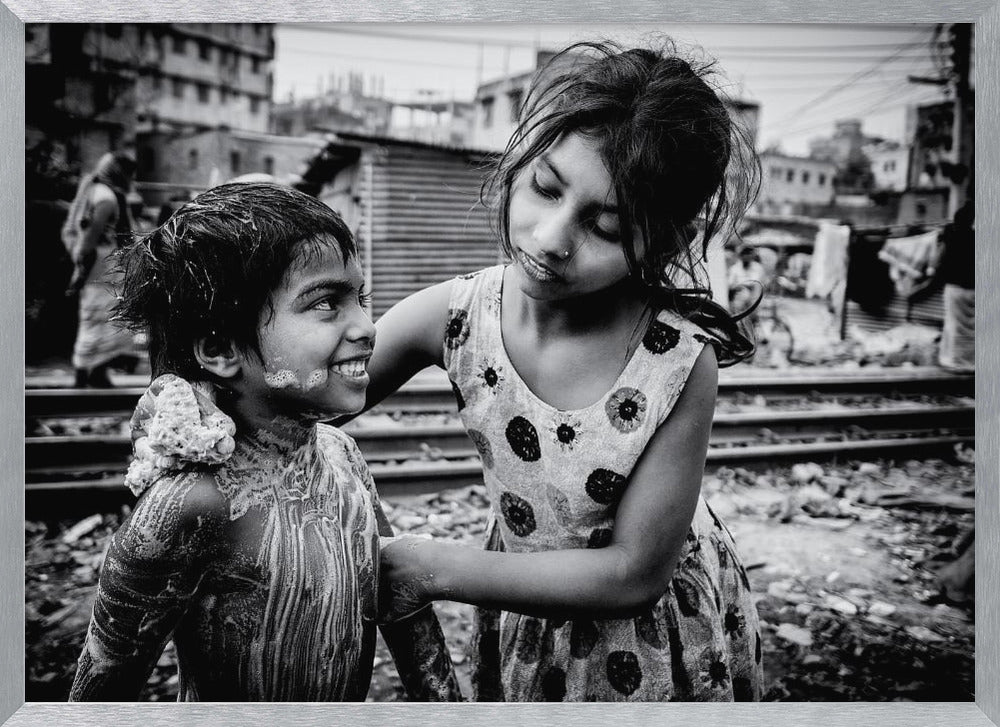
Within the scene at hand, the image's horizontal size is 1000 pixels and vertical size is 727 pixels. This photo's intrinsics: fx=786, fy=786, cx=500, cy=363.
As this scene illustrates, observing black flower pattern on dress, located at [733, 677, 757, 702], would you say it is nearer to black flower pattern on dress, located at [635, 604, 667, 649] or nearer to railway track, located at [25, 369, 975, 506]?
black flower pattern on dress, located at [635, 604, 667, 649]

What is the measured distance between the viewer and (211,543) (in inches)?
36.7

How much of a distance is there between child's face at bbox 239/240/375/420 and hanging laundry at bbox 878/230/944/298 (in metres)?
1.22

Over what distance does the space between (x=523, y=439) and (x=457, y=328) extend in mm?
194

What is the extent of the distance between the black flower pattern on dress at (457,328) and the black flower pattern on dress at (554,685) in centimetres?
53

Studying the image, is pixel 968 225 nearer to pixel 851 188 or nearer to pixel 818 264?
pixel 851 188

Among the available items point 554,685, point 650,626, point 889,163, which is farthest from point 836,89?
point 554,685

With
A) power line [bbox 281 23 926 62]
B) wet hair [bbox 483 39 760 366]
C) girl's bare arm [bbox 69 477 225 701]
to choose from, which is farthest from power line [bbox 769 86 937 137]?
girl's bare arm [bbox 69 477 225 701]

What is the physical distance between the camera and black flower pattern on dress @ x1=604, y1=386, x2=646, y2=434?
3.55 feet

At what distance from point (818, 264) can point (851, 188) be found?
35 cm

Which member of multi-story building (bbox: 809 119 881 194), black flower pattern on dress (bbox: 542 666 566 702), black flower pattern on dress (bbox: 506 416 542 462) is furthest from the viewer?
multi-story building (bbox: 809 119 881 194)

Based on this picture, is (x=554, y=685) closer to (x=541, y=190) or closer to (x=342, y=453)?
(x=342, y=453)

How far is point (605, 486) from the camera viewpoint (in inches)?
43.6

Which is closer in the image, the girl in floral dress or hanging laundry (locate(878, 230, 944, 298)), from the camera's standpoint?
the girl in floral dress

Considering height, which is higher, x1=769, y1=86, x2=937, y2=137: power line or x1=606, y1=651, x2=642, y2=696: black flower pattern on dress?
x1=769, y1=86, x2=937, y2=137: power line
